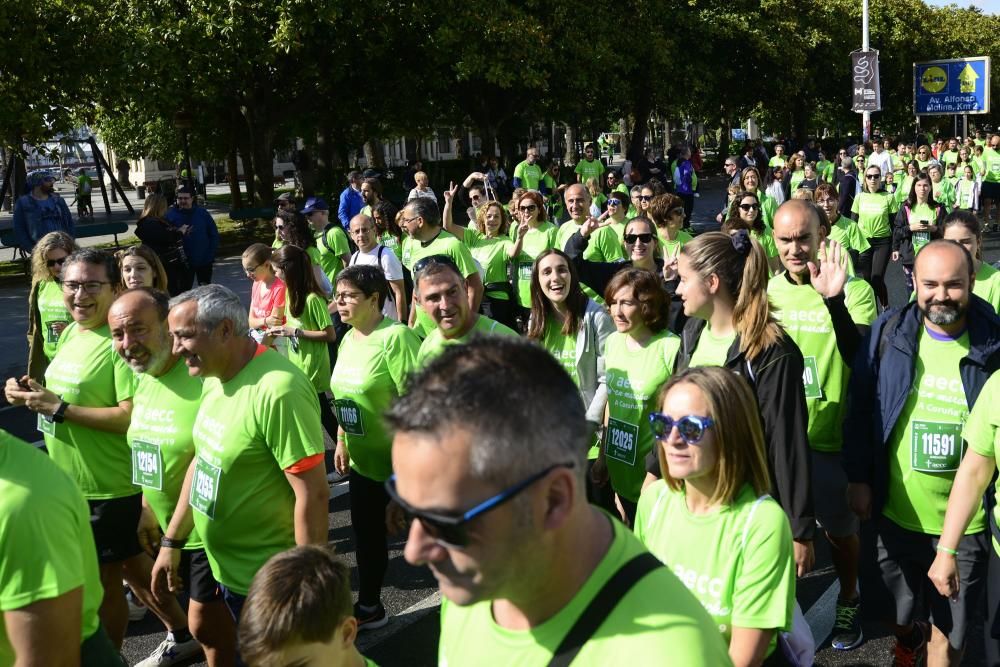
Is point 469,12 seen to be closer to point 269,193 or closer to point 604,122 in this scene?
point 269,193

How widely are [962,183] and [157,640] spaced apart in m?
16.7

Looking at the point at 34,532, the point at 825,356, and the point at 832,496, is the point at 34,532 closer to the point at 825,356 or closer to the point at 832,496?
the point at 832,496

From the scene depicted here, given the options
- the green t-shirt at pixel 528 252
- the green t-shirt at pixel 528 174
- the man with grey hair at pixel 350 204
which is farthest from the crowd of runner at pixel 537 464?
the green t-shirt at pixel 528 174

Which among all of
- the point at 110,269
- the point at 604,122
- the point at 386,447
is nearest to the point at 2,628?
the point at 386,447

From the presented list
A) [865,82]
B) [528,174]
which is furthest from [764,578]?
[865,82]

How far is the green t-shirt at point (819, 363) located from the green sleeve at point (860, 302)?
583 millimetres

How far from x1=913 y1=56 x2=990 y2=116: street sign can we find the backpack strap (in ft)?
125

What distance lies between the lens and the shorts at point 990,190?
773 inches

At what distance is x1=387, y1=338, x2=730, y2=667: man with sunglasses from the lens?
152cm

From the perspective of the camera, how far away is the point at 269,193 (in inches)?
921

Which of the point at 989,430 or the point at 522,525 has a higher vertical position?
the point at 522,525

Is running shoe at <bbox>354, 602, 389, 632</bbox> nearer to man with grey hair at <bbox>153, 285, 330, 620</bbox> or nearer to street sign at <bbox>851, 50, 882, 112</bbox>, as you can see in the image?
man with grey hair at <bbox>153, 285, 330, 620</bbox>

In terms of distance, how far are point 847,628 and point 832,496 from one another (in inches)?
25.4

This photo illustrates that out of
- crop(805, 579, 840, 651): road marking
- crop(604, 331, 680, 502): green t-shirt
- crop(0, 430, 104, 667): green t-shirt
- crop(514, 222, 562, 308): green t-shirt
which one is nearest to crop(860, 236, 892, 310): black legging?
crop(514, 222, 562, 308): green t-shirt
